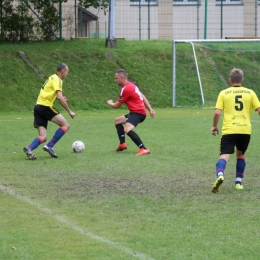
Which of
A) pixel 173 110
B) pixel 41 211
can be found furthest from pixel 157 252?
pixel 173 110

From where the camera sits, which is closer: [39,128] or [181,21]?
[39,128]

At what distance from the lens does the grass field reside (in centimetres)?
662

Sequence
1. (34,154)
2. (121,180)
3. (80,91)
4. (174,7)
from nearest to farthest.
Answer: (121,180), (34,154), (80,91), (174,7)

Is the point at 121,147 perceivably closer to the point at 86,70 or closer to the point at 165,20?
the point at 86,70

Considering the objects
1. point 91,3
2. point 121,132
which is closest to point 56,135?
point 121,132

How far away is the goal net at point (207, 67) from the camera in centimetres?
2848

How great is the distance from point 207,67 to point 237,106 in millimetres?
21183

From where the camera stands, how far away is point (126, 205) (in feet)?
28.5

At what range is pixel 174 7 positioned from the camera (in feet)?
125

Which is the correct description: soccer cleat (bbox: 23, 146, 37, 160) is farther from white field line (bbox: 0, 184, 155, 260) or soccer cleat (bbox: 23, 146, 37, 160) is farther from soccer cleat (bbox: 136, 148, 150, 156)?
white field line (bbox: 0, 184, 155, 260)

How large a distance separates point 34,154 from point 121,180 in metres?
3.23

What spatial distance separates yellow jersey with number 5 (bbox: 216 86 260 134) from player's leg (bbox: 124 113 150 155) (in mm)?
4302

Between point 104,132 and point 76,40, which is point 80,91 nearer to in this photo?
point 76,40

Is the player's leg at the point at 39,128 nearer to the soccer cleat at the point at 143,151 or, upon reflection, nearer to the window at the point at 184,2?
the soccer cleat at the point at 143,151
